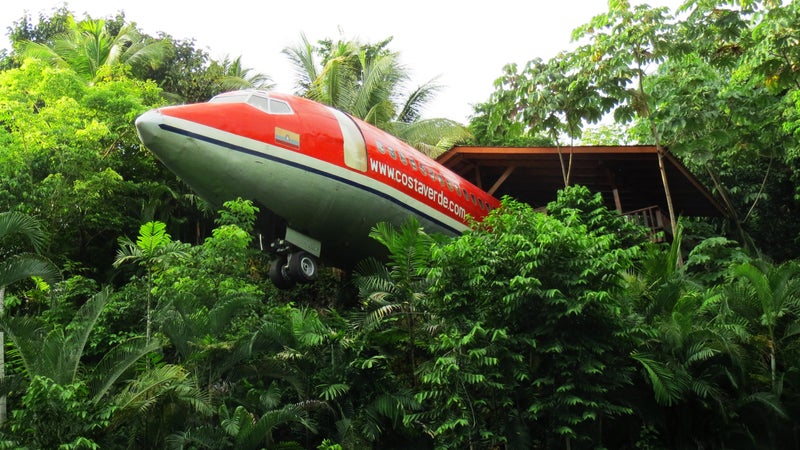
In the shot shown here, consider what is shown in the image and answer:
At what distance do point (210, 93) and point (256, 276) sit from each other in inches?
412

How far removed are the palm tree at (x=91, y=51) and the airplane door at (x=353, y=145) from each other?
11.7 m

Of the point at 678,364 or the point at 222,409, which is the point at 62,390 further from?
the point at 678,364

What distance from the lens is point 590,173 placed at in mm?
23250

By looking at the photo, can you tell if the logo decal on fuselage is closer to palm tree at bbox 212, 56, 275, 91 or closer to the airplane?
the airplane

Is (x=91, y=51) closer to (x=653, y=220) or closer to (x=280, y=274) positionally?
(x=280, y=274)

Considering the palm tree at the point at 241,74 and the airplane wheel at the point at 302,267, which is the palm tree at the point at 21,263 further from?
the palm tree at the point at 241,74

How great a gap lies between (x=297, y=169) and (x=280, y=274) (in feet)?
8.52

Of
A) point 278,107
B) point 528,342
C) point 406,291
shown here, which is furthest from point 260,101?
point 528,342

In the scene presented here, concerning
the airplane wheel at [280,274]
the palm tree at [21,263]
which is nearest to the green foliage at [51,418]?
the palm tree at [21,263]

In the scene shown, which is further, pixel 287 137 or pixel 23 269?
pixel 287 137

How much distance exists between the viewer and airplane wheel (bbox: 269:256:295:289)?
16.2 m

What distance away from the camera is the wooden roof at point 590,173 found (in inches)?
837

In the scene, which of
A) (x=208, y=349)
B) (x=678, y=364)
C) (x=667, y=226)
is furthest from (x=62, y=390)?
(x=667, y=226)

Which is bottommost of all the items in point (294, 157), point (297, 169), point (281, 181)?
point (281, 181)
